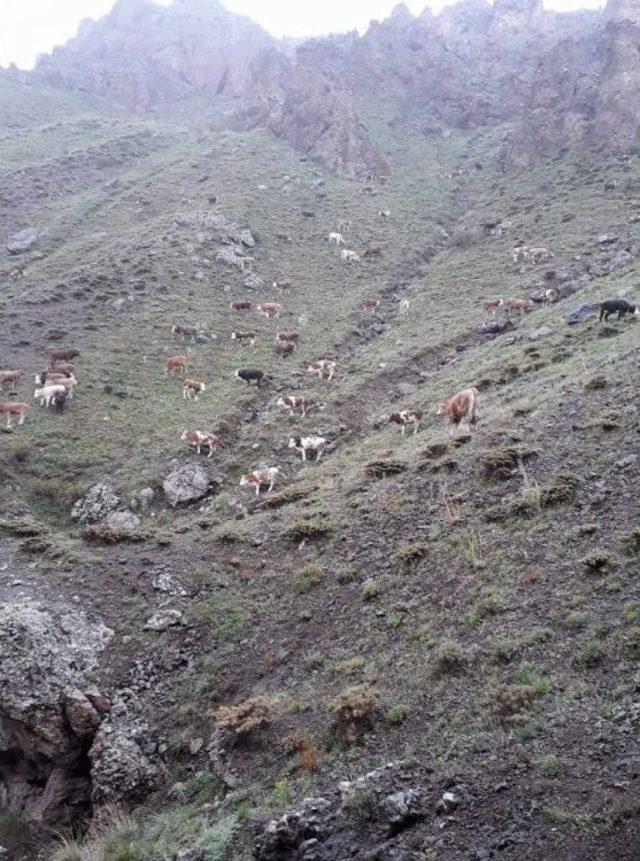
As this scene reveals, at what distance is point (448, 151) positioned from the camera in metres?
79.2

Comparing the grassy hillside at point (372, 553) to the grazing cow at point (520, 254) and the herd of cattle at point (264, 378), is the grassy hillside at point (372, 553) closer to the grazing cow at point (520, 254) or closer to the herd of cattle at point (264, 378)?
the herd of cattle at point (264, 378)

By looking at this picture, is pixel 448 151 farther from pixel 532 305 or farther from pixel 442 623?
pixel 442 623

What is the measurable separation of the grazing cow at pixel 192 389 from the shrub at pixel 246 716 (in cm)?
2018

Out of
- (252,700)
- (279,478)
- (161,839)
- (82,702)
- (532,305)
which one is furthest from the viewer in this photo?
(532,305)

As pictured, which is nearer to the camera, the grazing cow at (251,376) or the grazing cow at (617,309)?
the grazing cow at (617,309)

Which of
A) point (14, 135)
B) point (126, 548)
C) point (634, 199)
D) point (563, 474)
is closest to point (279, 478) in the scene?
point (126, 548)

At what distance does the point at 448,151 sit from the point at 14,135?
5406cm

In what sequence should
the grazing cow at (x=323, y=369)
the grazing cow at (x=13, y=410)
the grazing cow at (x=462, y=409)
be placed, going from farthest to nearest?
the grazing cow at (x=323, y=369) < the grazing cow at (x=13, y=410) < the grazing cow at (x=462, y=409)

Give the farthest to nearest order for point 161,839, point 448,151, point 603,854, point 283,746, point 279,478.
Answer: point 448,151 → point 279,478 → point 283,746 → point 161,839 → point 603,854

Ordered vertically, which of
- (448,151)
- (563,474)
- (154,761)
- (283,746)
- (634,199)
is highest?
(448,151)

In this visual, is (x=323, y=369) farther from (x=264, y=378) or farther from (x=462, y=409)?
(x=462, y=409)

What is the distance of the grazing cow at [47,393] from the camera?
92.1 ft

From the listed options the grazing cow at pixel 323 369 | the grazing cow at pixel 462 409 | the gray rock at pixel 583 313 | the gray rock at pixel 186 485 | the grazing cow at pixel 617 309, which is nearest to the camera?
the grazing cow at pixel 462 409

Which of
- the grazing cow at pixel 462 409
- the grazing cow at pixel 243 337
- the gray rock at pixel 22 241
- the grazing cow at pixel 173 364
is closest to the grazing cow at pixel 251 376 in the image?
→ the grazing cow at pixel 173 364
